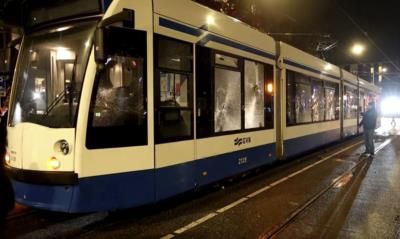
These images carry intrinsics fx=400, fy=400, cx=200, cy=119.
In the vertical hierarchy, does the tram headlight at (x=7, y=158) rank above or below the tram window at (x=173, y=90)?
below

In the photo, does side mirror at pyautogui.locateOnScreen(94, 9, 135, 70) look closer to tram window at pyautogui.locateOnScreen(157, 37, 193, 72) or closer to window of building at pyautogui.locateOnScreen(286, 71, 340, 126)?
tram window at pyautogui.locateOnScreen(157, 37, 193, 72)

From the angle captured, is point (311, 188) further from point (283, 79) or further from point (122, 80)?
point (122, 80)

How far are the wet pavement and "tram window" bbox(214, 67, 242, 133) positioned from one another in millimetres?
1357

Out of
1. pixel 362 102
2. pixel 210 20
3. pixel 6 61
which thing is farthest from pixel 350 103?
pixel 6 61

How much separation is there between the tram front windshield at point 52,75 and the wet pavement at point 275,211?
65.7 inches

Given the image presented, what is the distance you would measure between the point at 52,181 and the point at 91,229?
3.40 ft

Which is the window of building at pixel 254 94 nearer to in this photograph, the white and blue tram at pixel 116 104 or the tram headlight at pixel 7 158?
the white and blue tram at pixel 116 104

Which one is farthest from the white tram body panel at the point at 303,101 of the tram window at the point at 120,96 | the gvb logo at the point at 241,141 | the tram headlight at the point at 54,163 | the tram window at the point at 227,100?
the tram headlight at the point at 54,163

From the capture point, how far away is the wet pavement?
5547 mm

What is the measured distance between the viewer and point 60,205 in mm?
5059

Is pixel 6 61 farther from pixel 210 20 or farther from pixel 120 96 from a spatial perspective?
pixel 210 20

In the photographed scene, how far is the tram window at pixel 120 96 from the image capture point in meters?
5.16

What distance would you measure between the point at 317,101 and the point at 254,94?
5.19 m

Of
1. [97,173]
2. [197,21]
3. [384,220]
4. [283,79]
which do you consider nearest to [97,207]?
[97,173]
